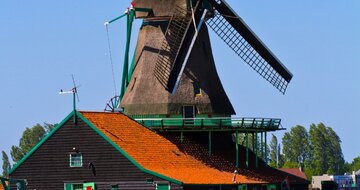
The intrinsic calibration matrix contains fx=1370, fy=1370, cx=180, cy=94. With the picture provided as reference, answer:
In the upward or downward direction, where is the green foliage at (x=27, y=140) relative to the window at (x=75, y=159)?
upward

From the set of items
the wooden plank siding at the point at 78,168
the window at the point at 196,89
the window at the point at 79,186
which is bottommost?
the window at the point at 79,186

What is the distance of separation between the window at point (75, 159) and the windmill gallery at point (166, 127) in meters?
0.05

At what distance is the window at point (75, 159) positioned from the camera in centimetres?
6938

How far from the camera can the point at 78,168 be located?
6944 centimetres

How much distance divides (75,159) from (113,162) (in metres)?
2.28

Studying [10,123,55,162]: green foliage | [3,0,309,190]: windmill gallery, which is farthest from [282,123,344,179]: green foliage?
[3,0,309,190]: windmill gallery

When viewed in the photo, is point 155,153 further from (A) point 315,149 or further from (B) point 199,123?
(A) point 315,149

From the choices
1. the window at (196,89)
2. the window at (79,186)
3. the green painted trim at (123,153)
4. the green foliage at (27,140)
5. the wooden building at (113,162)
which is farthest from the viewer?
the green foliage at (27,140)

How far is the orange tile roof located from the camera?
226ft

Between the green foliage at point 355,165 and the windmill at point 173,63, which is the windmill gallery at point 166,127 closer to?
the windmill at point 173,63

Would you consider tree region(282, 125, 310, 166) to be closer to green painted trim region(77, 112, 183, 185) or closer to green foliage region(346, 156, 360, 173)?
green foliage region(346, 156, 360, 173)

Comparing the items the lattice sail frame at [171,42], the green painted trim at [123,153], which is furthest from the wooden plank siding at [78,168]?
the lattice sail frame at [171,42]

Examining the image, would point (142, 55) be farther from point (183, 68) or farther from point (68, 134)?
point (68, 134)

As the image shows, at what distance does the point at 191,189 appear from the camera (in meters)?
67.9
